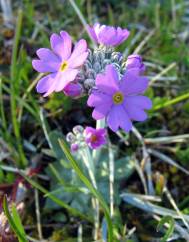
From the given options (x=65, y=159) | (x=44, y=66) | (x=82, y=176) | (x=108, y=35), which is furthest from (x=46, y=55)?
(x=65, y=159)

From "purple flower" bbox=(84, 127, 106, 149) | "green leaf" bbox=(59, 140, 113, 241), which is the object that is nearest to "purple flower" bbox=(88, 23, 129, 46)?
"purple flower" bbox=(84, 127, 106, 149)

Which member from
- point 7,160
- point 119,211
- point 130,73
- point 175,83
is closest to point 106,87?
point 130,73

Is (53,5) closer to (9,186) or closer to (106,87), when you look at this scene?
(9,186)

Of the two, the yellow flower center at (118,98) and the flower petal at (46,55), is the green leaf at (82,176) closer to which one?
the yellow flower center at (118,98)

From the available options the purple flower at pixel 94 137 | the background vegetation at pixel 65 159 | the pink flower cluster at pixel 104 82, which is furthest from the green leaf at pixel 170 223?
the pink flower cluster at pixel 104 82

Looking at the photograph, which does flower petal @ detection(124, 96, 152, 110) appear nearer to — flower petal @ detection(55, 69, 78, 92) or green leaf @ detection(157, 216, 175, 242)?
flower petal @ detection(55, 69, 78, 92)

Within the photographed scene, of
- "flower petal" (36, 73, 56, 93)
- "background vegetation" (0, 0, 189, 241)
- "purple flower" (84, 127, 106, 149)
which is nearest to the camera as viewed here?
"flower petal" (36, 73, 56, 93)

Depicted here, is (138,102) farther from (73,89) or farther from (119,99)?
(73,89)
